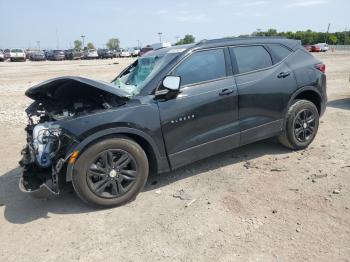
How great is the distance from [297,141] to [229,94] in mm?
1603

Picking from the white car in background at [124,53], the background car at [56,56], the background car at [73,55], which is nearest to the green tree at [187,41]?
the white car in background at [124,53]

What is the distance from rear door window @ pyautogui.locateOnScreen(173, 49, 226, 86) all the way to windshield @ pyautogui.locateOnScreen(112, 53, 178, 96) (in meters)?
0.21

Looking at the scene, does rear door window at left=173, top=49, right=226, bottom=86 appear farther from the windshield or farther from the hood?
the hood

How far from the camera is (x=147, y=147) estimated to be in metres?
4.21

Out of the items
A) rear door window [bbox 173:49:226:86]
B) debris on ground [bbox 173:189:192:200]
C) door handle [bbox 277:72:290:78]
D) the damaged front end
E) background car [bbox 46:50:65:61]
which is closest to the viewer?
the damaged front end

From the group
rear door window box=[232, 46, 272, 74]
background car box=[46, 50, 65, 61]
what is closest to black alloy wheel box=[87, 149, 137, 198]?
rear door window box=[232, 46, 272, 74]

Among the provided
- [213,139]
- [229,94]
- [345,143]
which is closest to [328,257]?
[213,139]

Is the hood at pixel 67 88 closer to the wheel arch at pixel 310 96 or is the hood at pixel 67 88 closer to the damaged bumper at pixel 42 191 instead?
the damaged bumper at pixel 42 191

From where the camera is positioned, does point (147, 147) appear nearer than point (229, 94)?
Yes

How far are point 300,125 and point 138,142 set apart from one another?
2701 mm

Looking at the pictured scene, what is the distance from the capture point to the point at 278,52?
205 inches

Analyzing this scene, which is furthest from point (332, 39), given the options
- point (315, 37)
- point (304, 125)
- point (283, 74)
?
point (283, 74)

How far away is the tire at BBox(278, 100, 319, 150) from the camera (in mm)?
5250

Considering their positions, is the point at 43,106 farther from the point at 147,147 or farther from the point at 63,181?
the point at 147,147
